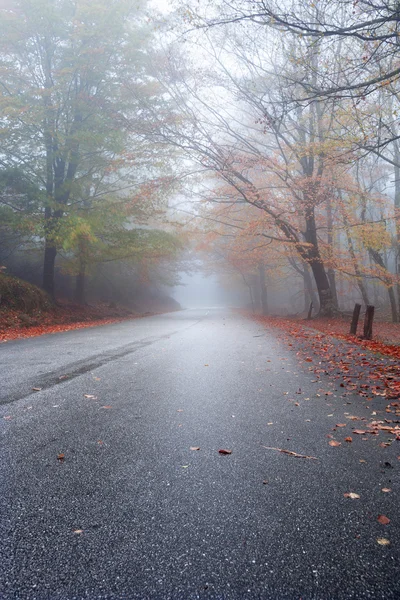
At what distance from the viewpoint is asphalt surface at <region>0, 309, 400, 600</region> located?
1.27 m

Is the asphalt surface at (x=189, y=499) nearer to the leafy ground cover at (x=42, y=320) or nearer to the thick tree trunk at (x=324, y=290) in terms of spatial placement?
the leafy ground cover at (x=42, y=320)

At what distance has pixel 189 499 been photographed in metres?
1.76

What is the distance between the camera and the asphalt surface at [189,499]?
127 cm

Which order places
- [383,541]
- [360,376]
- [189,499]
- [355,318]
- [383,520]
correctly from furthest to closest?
[355,318] < [360,376] < [189,499] < [383,520] < [383,541]

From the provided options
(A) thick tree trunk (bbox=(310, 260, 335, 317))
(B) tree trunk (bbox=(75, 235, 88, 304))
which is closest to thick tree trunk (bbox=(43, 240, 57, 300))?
(B) tree trunk (bbox=(75, 235, 88, 304))

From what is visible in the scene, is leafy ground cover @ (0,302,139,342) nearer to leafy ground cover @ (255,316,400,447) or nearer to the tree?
the tree

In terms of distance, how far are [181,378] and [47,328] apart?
7925 millimetres

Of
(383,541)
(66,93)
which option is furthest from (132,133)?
(383,541)

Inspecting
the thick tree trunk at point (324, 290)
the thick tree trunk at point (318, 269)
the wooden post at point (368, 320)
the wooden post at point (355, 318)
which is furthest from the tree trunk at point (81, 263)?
the wooden post at point (368, 320)

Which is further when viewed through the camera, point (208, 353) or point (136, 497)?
point (208, 353)

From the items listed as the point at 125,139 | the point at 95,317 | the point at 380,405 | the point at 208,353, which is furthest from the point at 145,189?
the point at 380,405

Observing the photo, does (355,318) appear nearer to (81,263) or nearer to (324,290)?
(324,290)

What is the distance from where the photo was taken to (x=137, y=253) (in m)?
16.7

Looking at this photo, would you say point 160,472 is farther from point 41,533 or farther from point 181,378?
point 181,378
